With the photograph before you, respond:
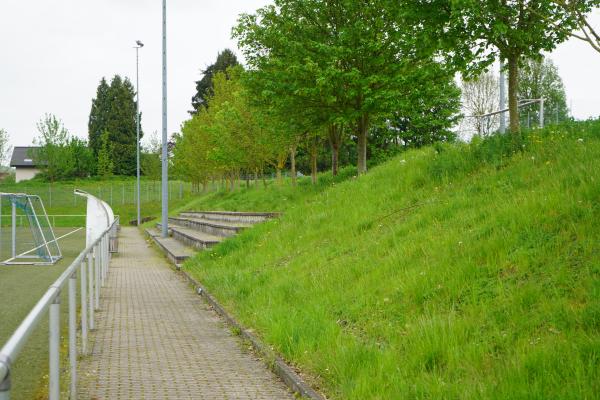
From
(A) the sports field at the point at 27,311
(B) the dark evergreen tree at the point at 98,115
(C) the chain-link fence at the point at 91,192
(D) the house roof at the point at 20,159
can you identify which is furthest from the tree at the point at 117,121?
(A) the sports field at the point at 27,311

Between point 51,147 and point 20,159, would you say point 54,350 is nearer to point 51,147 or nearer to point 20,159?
point 51,147

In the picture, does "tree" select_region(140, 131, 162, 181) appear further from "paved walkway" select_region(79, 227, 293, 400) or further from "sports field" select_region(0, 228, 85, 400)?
"paved walkway" select_region(79, 227, 293, 400)

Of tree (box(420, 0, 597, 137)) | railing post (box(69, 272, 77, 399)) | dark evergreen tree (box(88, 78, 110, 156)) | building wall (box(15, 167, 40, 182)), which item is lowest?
railing post (box(69, 272, 77, 399))

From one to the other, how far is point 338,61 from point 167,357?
15553 millimetres

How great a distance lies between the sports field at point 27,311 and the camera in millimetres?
5281

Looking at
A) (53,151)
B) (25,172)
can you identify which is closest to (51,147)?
(53,151)

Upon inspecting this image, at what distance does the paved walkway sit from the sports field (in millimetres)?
424

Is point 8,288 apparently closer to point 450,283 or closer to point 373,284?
point 373,284

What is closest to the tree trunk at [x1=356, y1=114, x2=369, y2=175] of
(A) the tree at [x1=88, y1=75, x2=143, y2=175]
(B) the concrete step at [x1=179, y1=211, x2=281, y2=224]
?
(B) the concrete step at [x1=179, y1=211, x2=281, y2=224]

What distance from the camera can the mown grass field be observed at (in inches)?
194

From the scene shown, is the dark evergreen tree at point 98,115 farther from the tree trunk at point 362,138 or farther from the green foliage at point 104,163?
the tree trunk at point 362,138

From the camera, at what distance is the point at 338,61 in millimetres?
21219

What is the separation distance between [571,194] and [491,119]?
19509 mm

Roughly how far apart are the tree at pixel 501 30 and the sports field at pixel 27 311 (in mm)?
8540
